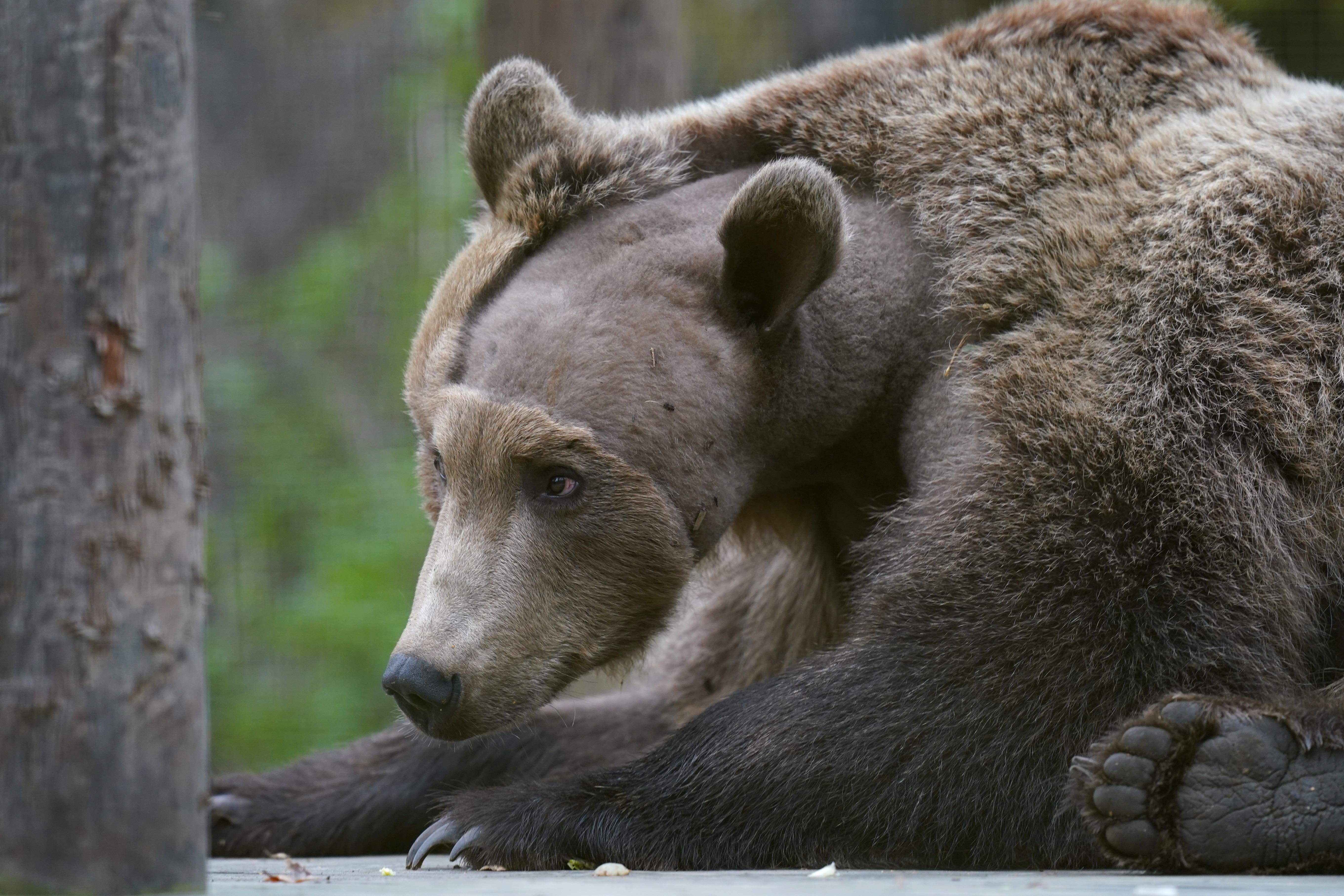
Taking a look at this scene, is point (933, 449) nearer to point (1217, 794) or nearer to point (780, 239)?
point (780, 239)

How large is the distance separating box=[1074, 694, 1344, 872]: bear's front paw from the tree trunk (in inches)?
71.6

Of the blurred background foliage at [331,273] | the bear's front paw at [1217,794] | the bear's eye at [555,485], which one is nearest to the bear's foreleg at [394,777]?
the bear's eye at [555,485]

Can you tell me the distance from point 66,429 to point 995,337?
2.24m

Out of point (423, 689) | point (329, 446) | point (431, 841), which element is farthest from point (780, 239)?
point (329, 446)

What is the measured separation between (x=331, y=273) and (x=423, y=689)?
757cm

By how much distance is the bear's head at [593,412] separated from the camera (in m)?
3.45

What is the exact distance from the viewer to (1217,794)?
295 centimetres

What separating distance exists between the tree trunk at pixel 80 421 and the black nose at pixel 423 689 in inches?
39.1

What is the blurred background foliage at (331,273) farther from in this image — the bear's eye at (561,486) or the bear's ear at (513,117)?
the bear's eye at (561,486)

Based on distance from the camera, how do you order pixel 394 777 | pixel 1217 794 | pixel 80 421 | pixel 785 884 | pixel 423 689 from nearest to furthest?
1. pixel 80 421
2. pixel 785 884
3. pixel 1217 794
4. pixel 423 689
5. pixel 394 777

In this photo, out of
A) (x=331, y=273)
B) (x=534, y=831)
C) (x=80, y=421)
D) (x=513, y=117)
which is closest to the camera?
(x=80, y=421)

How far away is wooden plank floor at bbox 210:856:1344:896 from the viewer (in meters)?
2.51

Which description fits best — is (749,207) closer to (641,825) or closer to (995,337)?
(995,337)

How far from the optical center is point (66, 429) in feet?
7.34
